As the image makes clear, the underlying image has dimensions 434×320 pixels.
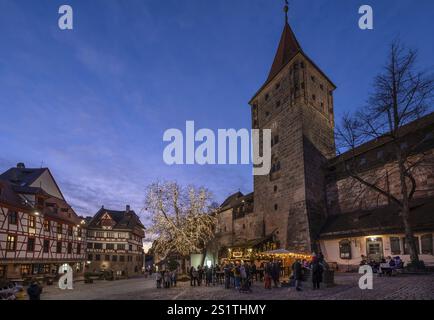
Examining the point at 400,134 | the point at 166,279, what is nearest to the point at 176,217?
the point at 166,279

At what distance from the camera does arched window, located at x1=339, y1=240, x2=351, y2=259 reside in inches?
1009

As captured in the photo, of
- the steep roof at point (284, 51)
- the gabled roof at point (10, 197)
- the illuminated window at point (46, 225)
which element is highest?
the steep roof at point (284, 51)

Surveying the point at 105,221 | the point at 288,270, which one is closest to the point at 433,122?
the point at 288,270

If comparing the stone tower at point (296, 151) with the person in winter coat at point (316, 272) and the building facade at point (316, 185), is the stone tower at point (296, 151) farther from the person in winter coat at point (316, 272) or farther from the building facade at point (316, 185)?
the person in winter coat at point (316, 272)

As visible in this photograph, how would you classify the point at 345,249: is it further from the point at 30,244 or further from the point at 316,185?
the point at 30,244

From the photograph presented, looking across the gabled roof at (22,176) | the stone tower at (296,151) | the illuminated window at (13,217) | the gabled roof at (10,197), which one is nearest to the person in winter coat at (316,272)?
the stone tower at (296,151)

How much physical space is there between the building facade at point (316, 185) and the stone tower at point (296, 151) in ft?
0.31

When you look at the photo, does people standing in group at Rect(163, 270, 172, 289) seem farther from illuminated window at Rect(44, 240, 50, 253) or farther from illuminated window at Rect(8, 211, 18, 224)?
illuminated window at Rect(44, 240, 50, 253)

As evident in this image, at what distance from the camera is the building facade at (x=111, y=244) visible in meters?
50.0

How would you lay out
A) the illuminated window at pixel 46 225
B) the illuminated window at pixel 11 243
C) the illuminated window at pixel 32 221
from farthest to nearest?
the illuminated window at pixel 46 225 < the illuminated window at pixel 32 221 < the illuminated window at pixel 11 243

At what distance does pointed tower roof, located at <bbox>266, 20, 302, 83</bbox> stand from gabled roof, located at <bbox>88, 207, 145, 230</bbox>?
111 ft

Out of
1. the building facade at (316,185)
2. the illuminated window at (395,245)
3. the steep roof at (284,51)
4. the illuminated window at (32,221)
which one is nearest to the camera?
the illuminated window at (395,245)
